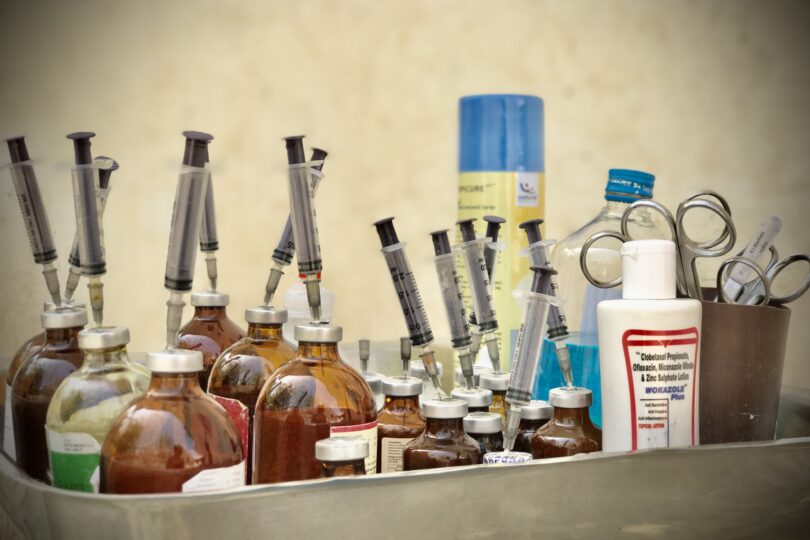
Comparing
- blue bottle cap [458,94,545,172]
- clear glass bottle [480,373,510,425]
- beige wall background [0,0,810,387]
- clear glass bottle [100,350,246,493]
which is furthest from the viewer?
beige wall background [0,0,810,387]

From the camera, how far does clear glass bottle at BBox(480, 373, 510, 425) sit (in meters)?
0.70

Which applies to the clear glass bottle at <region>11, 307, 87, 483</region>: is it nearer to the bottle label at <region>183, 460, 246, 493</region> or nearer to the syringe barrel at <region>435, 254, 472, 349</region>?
the bottle label at <region>183, 460, 246, 493</region>

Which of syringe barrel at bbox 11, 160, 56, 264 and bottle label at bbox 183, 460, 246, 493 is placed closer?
bottle label at bbox 183, 460, 246, 493

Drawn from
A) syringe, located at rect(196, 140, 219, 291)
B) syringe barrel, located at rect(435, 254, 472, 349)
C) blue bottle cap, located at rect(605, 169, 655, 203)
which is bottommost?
syringe barrel, located at rect(435, 254, 472, 349)

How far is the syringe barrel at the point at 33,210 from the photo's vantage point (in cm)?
62

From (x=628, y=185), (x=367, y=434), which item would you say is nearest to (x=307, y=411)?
(x=367, y=434)

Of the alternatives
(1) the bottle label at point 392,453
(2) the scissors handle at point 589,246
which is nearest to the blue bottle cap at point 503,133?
(2) the scissors handle at point 589,246

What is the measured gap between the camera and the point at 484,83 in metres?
1.58

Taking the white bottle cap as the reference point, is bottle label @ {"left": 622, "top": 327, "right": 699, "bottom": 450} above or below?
below

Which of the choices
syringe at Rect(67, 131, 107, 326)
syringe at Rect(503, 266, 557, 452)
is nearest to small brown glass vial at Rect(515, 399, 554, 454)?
syringe at Rect(503, 266, 557, 452)

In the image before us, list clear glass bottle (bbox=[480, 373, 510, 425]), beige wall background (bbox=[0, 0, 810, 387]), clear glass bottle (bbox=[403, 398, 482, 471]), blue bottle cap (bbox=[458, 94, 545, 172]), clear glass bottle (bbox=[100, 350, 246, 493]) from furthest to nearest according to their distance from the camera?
beige wall background (bbox=[0, 0, 810, 387]) < blue bottle cap (bbox=[458, 94, 545, 172]) < clear glass bottle (bbox=[480, 373, 510, 425]) < clear glass bottle (bbox=[403, 398, 482, 471]) < clear glass bottle (bbox=[100, 350, 246, 493])

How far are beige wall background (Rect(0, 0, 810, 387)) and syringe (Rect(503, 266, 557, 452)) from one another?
0.76m

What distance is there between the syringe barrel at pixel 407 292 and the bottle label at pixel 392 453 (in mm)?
77

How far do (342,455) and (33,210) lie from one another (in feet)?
1.03
